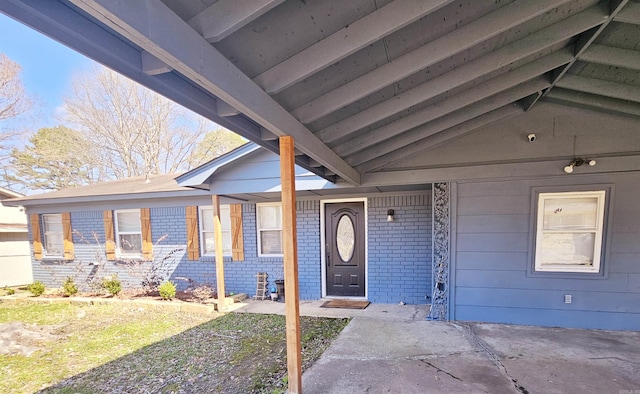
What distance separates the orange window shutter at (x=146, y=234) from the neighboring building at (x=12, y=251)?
5598 mm

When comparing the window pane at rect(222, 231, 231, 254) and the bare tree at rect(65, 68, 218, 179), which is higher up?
the bare tree at rect(65, 68, 218, 179)

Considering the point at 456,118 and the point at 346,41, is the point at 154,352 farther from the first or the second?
the point at 456,118

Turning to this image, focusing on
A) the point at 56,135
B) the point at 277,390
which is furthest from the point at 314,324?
the point at 56,135

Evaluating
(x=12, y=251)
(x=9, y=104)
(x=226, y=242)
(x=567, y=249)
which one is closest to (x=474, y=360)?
(x=567, y=249)

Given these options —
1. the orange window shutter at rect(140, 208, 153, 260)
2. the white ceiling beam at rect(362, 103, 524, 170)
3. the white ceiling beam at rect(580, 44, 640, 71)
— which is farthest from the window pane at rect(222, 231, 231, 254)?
the white ceiling beam at rect(580, 44, 640, 71)

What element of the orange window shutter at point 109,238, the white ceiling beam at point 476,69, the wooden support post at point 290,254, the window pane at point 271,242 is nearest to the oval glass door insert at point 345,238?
the window pane at point 271,242

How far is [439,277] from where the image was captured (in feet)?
14.9

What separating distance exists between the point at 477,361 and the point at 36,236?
10.6 metres

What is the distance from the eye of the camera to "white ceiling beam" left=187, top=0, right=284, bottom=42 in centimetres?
124

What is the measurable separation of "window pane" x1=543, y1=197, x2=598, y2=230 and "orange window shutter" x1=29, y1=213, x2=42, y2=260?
11375mm

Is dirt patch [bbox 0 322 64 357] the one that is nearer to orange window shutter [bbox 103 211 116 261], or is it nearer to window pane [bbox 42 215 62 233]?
orange window shutter [bbox 103 211 116 261]

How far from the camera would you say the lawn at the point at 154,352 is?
311cm

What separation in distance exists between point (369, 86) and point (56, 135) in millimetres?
16083

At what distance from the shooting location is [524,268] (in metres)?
4.12
